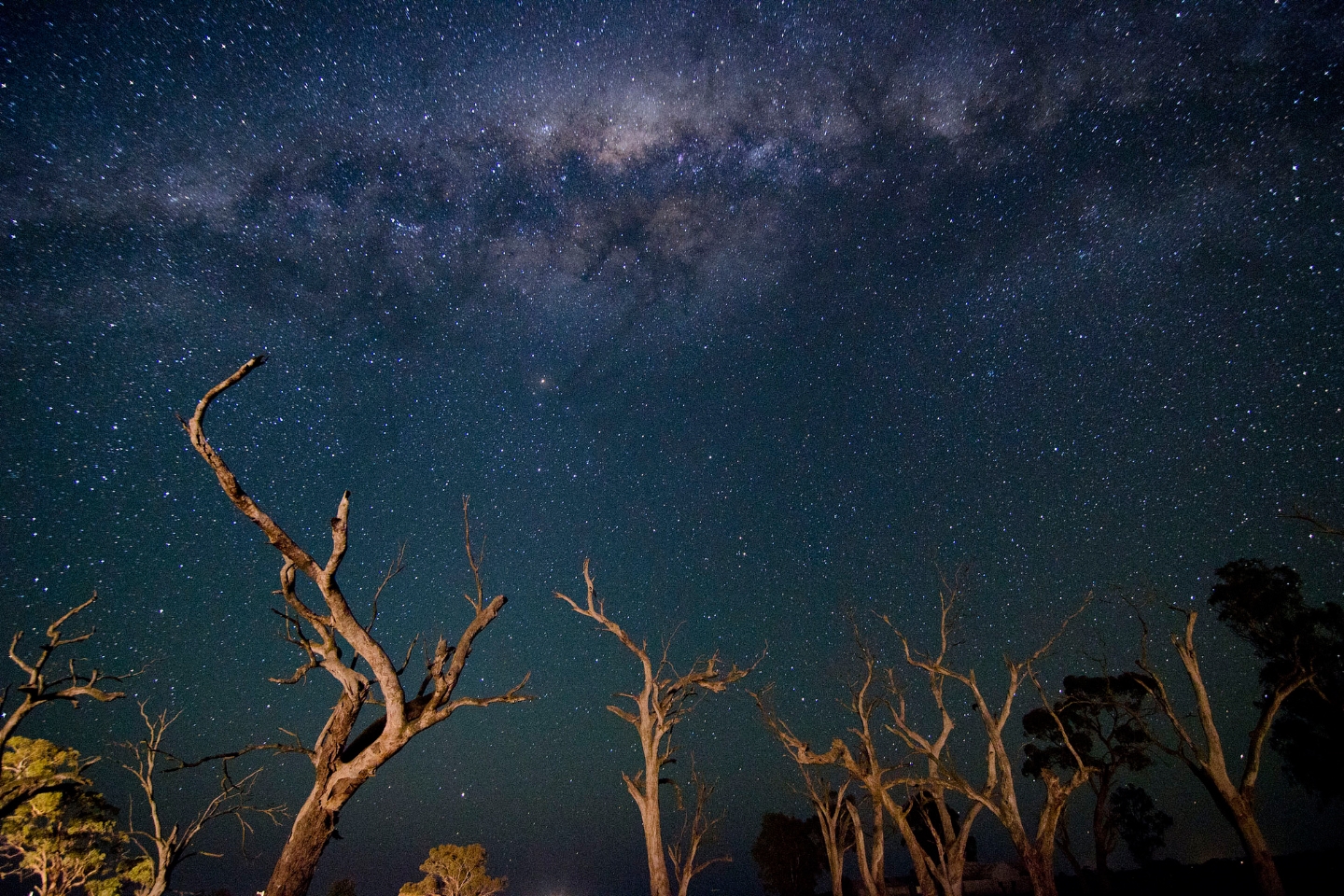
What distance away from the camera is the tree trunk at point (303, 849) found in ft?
22.6

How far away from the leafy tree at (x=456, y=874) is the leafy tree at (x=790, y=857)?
70.0 feet

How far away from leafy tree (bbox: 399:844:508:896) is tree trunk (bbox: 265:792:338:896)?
37.4m

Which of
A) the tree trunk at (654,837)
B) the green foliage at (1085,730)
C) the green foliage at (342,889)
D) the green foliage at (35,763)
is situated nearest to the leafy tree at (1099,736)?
the green foliage at (1085,730)

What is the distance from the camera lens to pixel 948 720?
19.2 m

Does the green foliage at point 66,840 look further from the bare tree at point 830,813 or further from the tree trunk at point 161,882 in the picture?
the bare tree at point 830,813

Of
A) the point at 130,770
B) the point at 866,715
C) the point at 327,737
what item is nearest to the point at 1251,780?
the point at 866,715

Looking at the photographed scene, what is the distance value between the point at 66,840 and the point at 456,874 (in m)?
21.9

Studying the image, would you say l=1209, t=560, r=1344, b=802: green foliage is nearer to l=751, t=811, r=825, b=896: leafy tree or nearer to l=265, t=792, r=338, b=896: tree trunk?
l=265, t=792, r=338, b=896: tree trunk

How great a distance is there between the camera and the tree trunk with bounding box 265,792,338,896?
688 cm

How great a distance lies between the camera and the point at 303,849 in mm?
7125

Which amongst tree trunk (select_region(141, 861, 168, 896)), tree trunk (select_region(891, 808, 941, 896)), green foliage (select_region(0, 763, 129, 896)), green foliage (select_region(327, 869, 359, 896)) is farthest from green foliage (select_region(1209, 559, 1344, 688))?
green foliage (select_region(327, 869, 359, 896))

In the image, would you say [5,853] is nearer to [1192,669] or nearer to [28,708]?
[28,708]

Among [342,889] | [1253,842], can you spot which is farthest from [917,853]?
[342,889]

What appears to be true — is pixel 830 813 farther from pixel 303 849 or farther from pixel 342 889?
pixel 342 889
